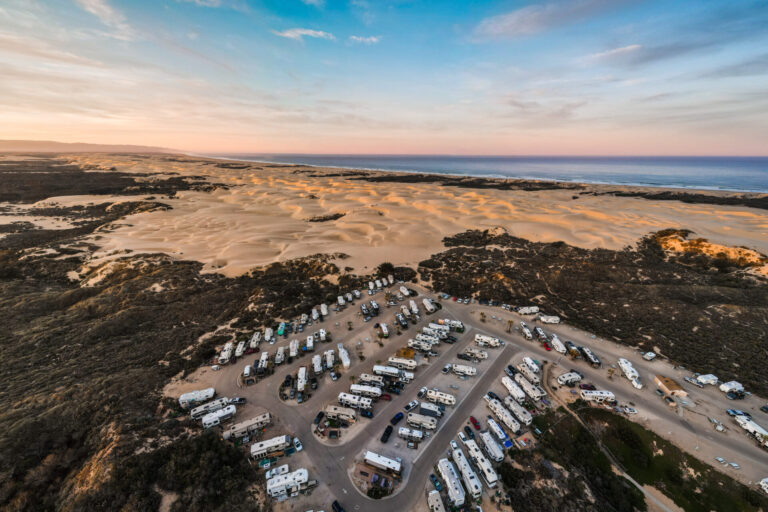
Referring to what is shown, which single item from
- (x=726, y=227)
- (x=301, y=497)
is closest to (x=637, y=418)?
(x=301, y=497)

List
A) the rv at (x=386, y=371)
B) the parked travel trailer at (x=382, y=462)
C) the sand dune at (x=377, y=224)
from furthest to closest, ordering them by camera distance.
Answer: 1. the sand dune at (x=377, y=224)
2. the rv at (x=386, y=371)
3. the parked travel trailer at (x=382, y=462)

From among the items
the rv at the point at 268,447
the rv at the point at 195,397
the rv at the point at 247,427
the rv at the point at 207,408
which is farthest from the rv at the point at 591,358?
the rv at the point at 195,397

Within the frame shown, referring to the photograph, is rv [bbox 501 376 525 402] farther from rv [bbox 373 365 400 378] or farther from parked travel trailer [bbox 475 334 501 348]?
rv [bbox 373 365 400 378]

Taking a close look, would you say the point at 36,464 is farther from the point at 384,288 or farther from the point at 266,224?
the point at 266,224

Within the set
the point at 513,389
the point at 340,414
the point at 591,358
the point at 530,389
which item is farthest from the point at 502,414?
the point at 591,358

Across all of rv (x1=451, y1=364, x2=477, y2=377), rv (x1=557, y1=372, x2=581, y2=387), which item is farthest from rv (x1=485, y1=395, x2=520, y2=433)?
rv (x1=557, y1=372, x2=581, y2=387)

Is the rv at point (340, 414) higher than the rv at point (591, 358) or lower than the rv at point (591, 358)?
lower

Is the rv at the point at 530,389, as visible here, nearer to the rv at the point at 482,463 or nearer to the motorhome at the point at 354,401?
the rv at the point at 482,463
